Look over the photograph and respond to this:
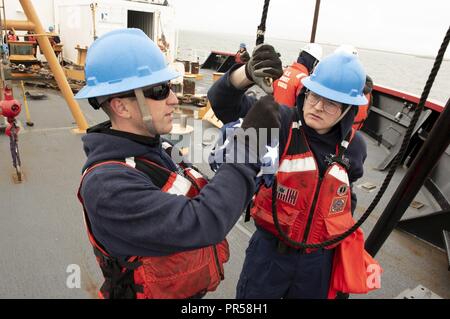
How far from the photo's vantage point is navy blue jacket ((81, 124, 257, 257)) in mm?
962

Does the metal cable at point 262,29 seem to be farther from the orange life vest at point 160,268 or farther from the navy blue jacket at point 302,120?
the orange life vest at point 160,268

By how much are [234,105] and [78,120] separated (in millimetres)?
4840

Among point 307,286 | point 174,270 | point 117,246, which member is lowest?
point 307,286

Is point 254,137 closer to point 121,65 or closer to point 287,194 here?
point 121,65

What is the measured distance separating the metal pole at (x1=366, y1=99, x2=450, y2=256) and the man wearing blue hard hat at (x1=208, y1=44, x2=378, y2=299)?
1.06ft

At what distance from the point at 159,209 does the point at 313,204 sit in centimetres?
99

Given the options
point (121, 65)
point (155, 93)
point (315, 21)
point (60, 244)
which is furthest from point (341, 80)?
point (315, 21)

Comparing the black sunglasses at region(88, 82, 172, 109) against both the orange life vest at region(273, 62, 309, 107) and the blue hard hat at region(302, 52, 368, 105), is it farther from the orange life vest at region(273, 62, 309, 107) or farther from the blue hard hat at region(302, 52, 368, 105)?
the orange life vest at region(273, 62, 309, 107)

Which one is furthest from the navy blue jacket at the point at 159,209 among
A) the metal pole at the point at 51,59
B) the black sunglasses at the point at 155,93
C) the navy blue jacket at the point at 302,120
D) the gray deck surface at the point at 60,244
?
the metal pole at the point at 51,59

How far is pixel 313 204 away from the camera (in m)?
1.69

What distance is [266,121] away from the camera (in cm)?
104

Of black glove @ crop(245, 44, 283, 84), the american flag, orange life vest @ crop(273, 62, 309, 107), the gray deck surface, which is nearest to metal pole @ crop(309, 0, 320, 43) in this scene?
the gray deck surface

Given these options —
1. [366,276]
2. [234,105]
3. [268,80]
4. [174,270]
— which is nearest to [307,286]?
[366,276]
